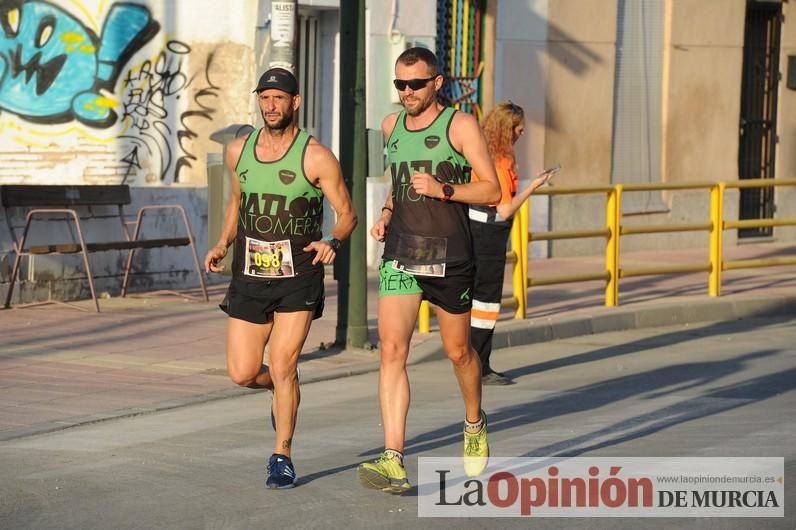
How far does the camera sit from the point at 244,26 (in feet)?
56.9

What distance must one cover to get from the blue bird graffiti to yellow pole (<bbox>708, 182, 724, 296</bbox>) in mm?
6024

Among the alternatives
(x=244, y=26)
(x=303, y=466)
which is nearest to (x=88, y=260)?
(x=244, y=26)

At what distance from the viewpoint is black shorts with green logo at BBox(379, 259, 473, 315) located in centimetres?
745

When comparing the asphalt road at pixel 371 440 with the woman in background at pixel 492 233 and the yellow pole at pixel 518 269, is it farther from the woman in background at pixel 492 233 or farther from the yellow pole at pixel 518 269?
the yellow pole at pixel 518 269

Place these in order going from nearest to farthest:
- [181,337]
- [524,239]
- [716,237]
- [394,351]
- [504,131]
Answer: [394,351], [504,131], [181,337], [524,239], [716,237]

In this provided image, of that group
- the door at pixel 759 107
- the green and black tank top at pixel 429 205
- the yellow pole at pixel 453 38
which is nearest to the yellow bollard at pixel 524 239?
the yellow pole at pixel 453 38

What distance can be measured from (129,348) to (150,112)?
5356mm

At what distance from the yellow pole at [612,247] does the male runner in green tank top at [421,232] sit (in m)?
7.58

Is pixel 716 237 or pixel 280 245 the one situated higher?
pixel 280 245

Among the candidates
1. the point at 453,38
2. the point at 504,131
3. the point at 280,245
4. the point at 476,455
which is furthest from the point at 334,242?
the point at 453,38

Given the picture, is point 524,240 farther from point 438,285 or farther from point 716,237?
point 438,285

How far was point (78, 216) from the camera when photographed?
49.2 ft

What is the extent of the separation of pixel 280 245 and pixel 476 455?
136cm

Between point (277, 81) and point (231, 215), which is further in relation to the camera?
point (231, 215)
